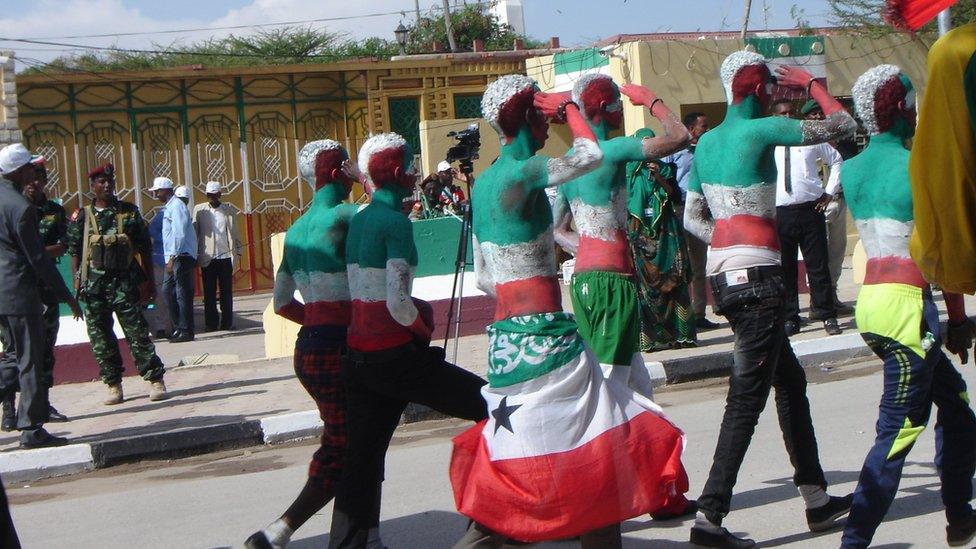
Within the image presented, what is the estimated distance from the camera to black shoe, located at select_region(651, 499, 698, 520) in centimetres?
572

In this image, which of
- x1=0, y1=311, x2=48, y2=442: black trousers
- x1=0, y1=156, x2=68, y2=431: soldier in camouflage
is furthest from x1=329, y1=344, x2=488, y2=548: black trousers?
x1=0, y1=156, x2=68, y2=431: soldier in camouflage

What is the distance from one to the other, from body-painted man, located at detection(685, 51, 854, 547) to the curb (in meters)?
3.44

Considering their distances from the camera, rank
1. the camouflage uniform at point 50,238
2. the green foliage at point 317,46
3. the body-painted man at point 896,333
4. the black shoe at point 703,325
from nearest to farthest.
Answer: the body-painted man at point 896,333 → the camouflage uniform at point 50,238 → the black shoe at point 703,325 → the green foliage at point 317,46

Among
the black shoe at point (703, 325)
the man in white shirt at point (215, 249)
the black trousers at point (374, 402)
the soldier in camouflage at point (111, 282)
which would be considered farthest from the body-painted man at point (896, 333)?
the man in white shirt at point (215, 249)

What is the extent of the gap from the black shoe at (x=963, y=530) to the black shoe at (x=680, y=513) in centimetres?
125

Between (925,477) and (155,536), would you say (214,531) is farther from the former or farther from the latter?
(925,477)

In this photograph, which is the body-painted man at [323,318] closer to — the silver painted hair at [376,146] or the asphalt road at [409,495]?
the silver painted hair at [376,146]

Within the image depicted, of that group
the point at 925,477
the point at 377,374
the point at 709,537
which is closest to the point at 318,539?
the point at 377,374

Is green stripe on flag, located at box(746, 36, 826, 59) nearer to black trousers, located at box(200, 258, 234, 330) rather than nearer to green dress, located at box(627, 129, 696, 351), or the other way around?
black trousers, located at box(200, 258, 234, 330)

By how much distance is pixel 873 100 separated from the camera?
4746 mm

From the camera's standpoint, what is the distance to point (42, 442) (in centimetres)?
817

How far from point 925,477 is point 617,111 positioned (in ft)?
7.91

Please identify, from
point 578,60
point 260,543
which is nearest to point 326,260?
point 260,543

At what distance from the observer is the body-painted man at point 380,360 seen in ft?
15.6
